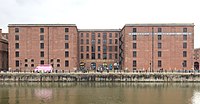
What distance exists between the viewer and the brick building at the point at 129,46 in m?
85.5

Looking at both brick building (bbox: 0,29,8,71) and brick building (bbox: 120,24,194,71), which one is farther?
brick building (bbox: 0,29,8,71)

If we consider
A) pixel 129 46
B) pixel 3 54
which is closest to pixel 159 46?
pixel 129 46

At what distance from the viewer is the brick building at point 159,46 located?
8556cm

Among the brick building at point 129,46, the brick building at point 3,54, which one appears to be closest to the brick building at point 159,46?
the brick building at point 129,46

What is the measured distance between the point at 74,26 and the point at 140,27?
20032 mm

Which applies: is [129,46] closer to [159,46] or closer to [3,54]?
[159,46]

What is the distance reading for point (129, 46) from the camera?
86.7 meters

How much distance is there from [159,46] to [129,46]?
357 inches

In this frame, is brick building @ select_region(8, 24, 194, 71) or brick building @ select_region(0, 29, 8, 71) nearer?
brick building @ select_region(8, 24, 194, 71)

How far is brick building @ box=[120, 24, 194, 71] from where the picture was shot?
85562mm

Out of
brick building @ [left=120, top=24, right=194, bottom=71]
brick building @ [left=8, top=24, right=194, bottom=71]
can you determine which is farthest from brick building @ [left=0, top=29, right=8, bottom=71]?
brick building @ [left=120, top=24, right=194, bottom=71]

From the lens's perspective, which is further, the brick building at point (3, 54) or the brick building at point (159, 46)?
the brick building at point (3, 54)

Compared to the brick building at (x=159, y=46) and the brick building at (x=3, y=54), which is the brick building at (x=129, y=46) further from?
the brick building at (x=3, y=54)

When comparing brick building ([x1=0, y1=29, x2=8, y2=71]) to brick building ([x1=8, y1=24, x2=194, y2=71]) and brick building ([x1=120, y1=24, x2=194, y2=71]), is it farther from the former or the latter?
brick building ([x1=120, y1=24, x2=194, y2=71])
